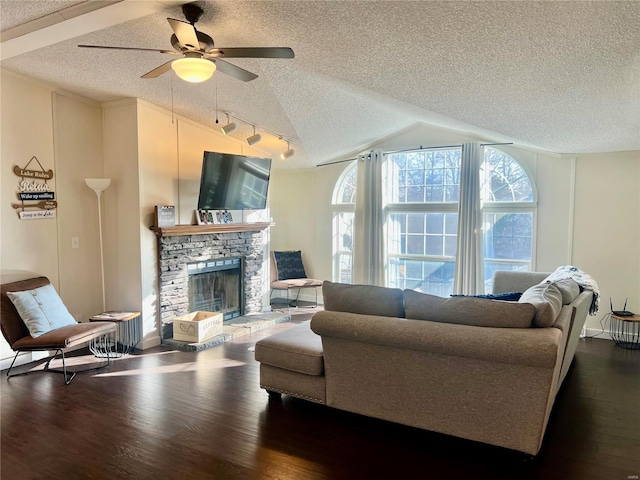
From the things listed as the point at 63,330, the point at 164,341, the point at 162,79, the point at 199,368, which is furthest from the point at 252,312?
the point at 162,79

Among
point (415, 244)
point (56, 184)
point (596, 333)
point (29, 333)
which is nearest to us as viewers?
point (29, 333)

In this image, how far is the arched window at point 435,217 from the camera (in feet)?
18.3

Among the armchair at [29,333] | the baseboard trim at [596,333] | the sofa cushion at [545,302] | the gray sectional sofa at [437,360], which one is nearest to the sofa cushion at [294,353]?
the gray sectional sofa at [437,360]

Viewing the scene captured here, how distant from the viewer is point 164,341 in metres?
4.68

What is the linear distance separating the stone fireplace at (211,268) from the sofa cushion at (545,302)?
143 inches

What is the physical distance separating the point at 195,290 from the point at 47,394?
2.10m

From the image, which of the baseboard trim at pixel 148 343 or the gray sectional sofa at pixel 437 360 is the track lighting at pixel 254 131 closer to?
the gray sectional sofa at pixel 437 360

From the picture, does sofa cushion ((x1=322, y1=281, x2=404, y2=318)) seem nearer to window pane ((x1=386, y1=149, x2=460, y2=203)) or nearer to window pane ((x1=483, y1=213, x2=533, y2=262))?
window pane ((x1=483, y1=213, x2=533, y2=262))

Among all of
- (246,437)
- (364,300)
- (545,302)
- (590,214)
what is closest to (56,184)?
(246,437)

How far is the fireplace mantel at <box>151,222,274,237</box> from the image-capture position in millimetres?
4586

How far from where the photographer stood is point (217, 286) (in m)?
5.58

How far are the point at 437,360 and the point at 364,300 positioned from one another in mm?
641

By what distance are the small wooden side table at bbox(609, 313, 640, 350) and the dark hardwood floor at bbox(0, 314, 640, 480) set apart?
1.18 metres

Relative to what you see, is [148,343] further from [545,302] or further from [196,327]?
[545,302]
